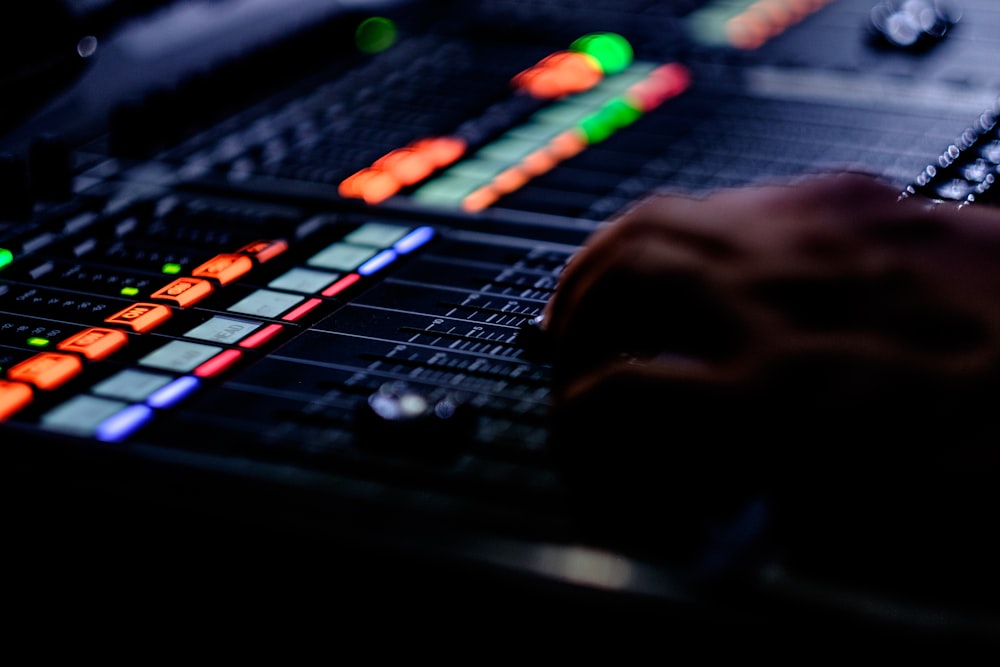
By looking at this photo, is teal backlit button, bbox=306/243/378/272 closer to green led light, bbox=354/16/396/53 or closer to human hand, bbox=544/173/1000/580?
human hand, bbox=544/173/1000/580

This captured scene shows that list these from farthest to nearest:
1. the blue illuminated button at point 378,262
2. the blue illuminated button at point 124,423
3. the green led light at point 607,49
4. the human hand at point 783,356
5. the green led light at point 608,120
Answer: the green led light at point 607,49 < the green led light at point 608,120 < the blue illuminated button at point 378,262 < the blue illuminated button at point 124,423 < the human hand at point 783,356

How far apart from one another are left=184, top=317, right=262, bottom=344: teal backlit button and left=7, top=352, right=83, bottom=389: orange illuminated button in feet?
0.24

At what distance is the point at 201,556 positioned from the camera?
588 millimetres

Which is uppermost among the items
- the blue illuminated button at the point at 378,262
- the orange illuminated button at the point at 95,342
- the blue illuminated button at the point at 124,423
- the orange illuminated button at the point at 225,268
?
the orange illuminated button at the point at 95,342

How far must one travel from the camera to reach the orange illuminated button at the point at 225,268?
809 millimetres

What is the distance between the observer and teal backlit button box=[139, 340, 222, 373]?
0.69m

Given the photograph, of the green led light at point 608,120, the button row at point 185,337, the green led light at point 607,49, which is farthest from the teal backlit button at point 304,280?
the green led light at point 607,49

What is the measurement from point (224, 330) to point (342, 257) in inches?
5.5

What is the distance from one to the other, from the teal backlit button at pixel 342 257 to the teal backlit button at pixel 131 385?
190 millimetres

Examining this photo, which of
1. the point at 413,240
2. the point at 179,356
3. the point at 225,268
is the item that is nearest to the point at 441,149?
the point at 413,240

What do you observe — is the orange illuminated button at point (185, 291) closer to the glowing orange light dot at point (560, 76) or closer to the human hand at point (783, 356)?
the human hand at point (783, 356)

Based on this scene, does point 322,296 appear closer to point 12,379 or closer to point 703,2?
point 12,379

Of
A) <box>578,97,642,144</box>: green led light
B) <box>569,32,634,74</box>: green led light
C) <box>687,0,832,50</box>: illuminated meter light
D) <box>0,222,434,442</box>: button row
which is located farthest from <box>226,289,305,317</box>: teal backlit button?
<box>687,0,832,50</box>: illuminated meter light

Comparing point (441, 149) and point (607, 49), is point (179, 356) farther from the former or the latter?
point (607, 49)
